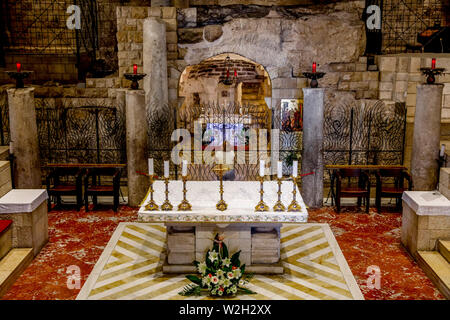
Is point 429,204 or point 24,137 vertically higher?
point 24,137

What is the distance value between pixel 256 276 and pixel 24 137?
16.4 ft

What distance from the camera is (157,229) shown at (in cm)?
884

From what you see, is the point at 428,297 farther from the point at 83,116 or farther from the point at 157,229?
the point at 83,116

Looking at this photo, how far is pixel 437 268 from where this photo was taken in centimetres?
700

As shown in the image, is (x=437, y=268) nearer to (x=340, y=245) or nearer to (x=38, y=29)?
(x=340, y=245)

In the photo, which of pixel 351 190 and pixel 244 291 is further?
pixel 351 190

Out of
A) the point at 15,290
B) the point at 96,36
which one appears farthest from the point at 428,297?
the point at 96,36

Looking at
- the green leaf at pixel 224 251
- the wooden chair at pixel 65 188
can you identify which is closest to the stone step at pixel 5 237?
the wooden chair at pixel 65 188

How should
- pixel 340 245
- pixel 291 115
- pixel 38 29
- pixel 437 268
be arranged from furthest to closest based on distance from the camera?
pixel 38 29 < pixel 291 115 < pixel 340 245 < pixel 437 268

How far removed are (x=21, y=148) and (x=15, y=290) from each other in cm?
330

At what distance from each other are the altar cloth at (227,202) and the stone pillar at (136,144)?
1961mm

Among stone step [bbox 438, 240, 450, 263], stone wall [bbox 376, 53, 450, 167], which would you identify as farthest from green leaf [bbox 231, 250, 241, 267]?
stone wall [bbox 376, 53, 450, 167]

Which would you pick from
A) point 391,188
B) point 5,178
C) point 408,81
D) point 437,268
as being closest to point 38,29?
point 5,178

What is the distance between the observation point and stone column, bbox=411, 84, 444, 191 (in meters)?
9.16
